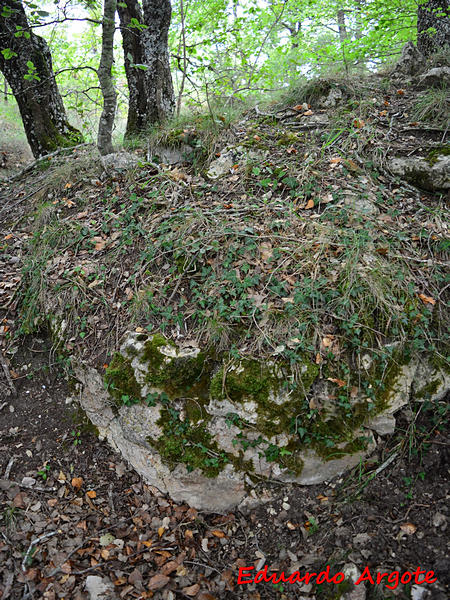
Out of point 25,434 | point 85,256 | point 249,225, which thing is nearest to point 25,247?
point 85,256

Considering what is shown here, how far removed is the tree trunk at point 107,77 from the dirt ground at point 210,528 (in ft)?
12.9

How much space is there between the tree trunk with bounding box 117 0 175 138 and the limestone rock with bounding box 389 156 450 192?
3677 mm

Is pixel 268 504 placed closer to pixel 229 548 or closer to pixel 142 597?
pixel 229 548

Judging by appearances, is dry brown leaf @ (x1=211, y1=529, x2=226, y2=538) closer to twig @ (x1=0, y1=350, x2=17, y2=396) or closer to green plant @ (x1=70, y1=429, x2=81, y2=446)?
green plant @ (x1=70, y1=429, x2=81, y2=446)

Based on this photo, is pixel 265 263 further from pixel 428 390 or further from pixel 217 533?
pixel 217 533

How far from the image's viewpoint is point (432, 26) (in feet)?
18.7

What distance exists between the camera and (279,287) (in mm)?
3455

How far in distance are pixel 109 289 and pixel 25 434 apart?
1.62m

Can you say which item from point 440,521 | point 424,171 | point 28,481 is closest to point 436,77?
point 424,171

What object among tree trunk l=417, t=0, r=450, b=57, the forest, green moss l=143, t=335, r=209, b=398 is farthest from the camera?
tree trunk l=417, t=0, r=450, b=57

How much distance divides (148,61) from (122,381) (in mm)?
5173

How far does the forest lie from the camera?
2.88m

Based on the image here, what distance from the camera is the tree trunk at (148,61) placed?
19.0 ft

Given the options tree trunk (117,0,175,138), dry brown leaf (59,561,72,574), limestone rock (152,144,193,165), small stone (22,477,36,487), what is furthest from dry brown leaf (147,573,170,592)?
tree trunk (117,0,175,138)
